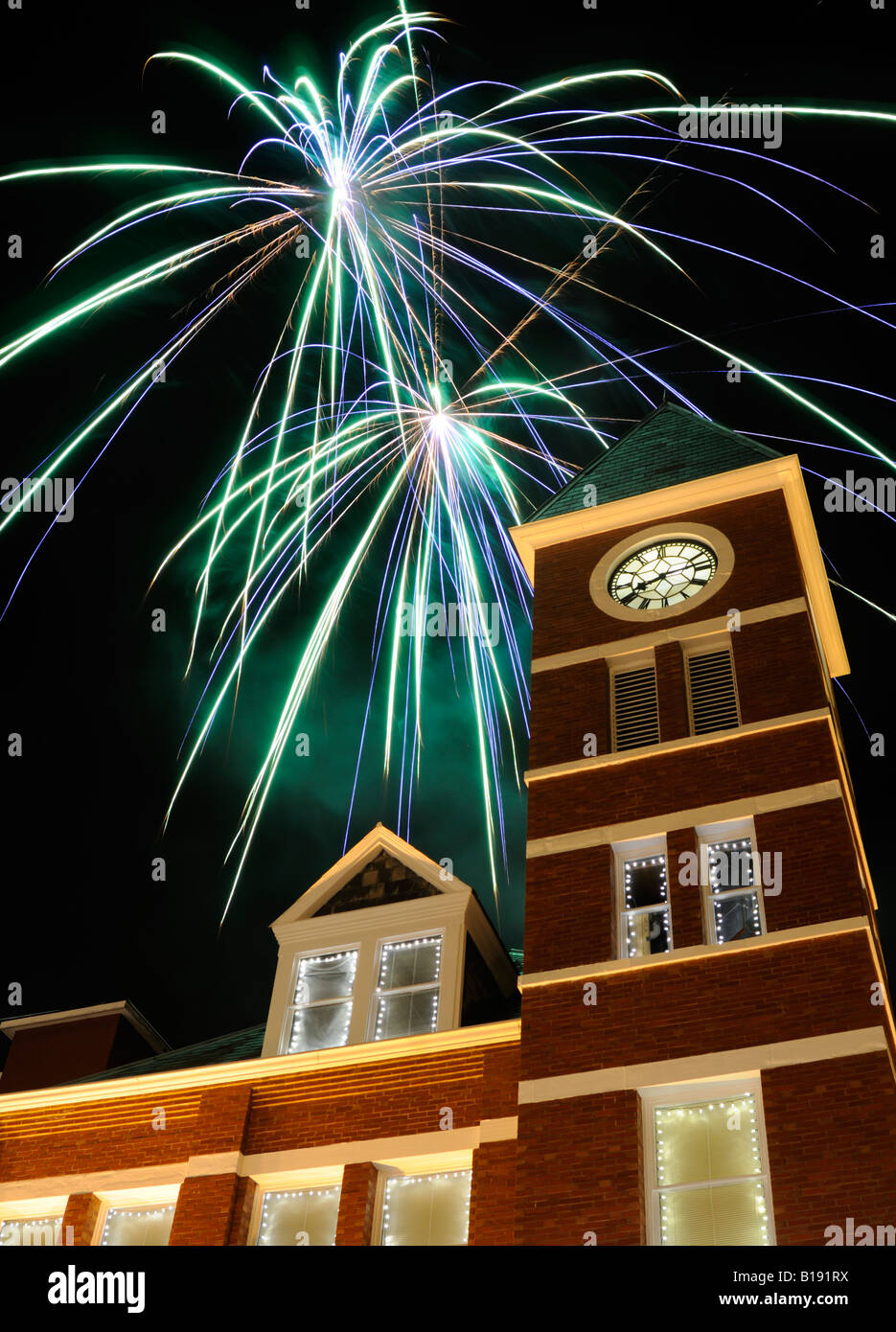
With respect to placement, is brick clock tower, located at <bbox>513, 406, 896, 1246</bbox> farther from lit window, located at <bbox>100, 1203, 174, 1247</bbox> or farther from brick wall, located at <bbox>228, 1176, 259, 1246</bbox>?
lit window, located at <bbox>100, 1203, 174, 1247</bbox>

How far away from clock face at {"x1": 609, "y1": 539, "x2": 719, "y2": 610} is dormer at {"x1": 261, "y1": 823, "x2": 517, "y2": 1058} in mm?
5626

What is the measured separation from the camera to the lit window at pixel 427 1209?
18.2 m

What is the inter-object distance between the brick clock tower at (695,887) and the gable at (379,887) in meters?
2.67

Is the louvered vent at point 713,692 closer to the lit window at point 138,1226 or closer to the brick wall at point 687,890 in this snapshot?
the brick wall at point 687,890

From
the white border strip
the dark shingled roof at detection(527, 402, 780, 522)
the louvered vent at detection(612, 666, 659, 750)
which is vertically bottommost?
the white border strip


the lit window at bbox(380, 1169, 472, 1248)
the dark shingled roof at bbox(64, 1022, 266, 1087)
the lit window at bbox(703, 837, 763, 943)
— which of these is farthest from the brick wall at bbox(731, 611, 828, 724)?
the dark shingled roof at bbox(64, 1022, 266, 1087)

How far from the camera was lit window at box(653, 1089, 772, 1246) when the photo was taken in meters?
15.6

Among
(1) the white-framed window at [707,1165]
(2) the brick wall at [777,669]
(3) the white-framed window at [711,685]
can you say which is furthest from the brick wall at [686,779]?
(1) the white-framed window at [707,1165]

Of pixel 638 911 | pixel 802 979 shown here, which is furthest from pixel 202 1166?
pixel 802 979

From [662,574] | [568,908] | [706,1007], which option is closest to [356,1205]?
[568,908]

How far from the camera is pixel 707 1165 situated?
1622cm

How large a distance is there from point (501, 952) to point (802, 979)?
6433 millimetres

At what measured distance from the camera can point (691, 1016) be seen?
57.0 feet
